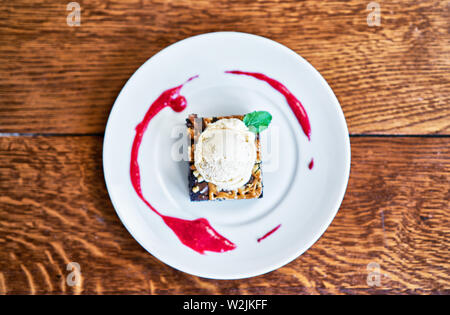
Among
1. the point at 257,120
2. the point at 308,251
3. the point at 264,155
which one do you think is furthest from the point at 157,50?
the point at 308,251

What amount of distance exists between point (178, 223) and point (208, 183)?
20 cm

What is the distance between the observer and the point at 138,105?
53.9 inches

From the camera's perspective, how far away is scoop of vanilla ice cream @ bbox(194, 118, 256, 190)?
48.2 inches

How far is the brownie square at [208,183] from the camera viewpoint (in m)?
1.32

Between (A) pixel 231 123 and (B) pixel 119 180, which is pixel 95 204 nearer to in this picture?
(B) pixel 119 180

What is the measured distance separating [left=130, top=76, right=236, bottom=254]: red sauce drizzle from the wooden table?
0.15 m

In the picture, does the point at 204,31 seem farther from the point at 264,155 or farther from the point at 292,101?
the point at 264,155

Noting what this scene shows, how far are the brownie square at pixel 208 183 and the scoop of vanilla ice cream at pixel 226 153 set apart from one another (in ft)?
0.08

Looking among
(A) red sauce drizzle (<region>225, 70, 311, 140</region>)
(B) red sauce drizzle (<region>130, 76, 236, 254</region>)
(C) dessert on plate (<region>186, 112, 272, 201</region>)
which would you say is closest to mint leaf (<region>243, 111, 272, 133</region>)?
(C) dessert on plate (<region>186, 112, 272, 201</region>)

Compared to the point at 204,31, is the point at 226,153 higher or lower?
lower

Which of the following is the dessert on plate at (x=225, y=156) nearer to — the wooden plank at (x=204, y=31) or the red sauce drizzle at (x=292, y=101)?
the red sauce drizzle at (x=292, y=101)

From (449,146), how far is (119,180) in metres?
1.31

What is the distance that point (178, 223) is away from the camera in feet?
4.51

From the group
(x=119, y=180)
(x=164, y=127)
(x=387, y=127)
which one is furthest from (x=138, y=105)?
(x=387, y=127)
